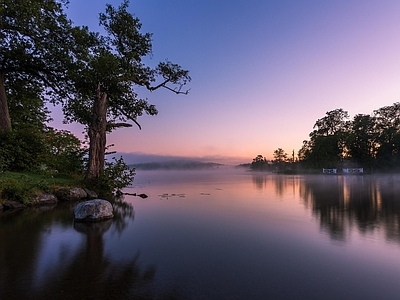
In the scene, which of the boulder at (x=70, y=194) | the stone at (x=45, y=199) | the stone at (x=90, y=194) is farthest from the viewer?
the stone at (x=90, y=194)

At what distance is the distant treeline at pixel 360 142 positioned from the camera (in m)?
48.2

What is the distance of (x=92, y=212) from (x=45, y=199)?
11.1 feet

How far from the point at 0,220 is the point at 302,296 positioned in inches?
268

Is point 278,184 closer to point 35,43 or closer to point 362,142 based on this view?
point 35,43

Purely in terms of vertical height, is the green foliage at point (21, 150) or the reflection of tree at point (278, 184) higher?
the green foliage at point (21, 150)

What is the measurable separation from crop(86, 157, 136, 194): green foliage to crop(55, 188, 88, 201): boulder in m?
1.02

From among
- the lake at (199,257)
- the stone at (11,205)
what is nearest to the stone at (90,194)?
the stone at (11,205)

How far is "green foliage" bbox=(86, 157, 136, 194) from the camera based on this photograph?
11258 mm

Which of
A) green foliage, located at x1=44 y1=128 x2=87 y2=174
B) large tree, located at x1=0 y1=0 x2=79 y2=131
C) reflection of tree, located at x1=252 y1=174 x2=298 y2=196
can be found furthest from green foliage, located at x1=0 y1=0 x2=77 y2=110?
reflection of tree, located at x1=252 y1=174 x2=298 y2=196

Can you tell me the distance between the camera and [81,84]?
13453 mm

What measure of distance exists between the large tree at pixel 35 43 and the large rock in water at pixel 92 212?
9415mm

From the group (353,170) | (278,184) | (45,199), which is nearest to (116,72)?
(45,199)

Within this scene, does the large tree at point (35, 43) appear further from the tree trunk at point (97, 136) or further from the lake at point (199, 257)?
the lake at point (199, 257)

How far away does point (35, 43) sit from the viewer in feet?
42.8
